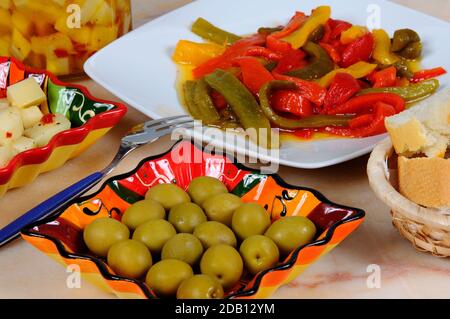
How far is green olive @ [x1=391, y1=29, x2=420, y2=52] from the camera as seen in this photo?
5.95 ft

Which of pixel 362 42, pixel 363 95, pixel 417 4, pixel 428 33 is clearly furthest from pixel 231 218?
pixel 417 4

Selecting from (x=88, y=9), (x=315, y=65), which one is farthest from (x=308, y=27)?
(x=88, y=9)

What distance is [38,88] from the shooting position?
5.08 feet

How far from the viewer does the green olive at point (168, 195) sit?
1.22 m

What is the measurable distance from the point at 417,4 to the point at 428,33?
52 cm

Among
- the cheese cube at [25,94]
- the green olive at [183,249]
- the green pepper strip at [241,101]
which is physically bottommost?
the cheese cube at [25,94]

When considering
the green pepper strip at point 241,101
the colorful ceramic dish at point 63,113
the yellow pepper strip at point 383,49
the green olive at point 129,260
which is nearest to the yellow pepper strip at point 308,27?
the yellow pepper strip at point 383,49

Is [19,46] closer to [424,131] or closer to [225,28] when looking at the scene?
[225,28]

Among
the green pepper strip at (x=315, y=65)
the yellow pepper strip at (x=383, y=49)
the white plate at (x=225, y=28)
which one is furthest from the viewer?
the yellow pepper strip at (x=383, y=49)

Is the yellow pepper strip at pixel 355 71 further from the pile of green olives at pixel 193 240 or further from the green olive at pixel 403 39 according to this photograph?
the pile of green olives at pixel 193 240

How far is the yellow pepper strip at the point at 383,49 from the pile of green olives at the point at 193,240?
2.35ft

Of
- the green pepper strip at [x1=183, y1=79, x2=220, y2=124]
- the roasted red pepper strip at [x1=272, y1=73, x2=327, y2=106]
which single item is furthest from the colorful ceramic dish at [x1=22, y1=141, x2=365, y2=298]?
the roasted red pepper strip at [x1=272, y1=73, x2=327, y2=106]

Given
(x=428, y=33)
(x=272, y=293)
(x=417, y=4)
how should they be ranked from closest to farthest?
(x=272, y=293)
(x=428, y=33)
(x=417, y=4)

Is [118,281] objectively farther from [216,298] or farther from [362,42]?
[362,42]
